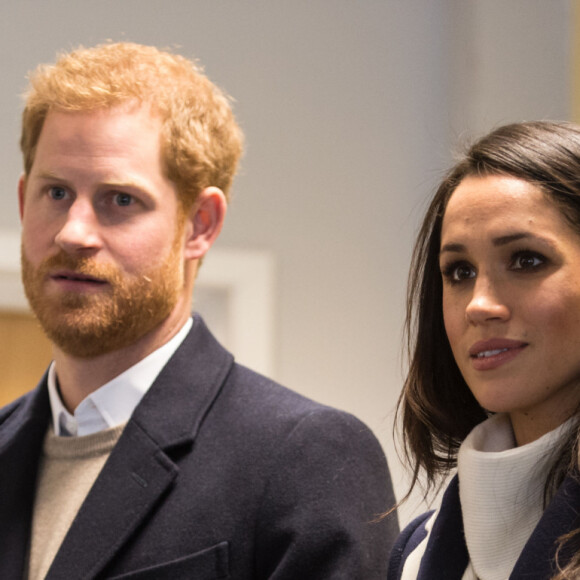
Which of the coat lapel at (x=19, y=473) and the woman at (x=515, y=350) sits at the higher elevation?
the woman at (x=515, y=350)

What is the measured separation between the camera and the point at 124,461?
1.44 meters

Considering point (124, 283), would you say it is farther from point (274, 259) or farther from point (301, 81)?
point (301, 81)

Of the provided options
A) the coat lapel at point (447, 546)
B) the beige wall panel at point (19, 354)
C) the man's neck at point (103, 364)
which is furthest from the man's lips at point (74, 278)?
the beige wall panel at point (19, 354)

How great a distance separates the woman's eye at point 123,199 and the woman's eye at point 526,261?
25.1 inches

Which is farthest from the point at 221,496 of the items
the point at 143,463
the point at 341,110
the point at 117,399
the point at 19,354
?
the point at 341,110

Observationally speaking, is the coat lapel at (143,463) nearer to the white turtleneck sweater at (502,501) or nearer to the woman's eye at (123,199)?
the woman's eye at (123,199)

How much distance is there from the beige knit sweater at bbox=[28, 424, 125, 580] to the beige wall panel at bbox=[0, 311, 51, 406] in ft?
4.08

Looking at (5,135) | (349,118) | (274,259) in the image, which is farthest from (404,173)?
(5,135)

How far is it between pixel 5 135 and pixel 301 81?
0.76 meters

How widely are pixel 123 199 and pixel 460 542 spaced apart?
69cm

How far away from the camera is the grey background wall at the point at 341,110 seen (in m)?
2.67

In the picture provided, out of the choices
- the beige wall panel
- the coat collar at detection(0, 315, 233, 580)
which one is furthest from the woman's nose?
the beige wall panel

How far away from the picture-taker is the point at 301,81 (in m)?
2.81

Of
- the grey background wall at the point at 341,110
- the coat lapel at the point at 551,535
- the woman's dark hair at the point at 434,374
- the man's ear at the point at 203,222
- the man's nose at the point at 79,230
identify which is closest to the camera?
the coat lapel at the point at 551,535
